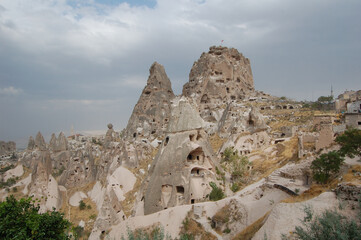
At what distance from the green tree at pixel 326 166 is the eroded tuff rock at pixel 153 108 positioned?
2890 centimetres

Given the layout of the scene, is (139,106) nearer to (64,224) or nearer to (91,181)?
(91,181)

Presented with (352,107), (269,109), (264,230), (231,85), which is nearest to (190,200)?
(264,230)

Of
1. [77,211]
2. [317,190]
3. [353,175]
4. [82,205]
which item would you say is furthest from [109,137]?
[353,175]

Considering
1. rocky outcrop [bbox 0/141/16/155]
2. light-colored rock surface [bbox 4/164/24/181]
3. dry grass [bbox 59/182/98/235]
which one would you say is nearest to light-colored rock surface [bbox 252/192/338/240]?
dry grass [bbox 59/182/98/235]

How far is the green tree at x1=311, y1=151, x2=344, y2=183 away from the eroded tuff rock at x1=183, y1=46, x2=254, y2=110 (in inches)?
1450

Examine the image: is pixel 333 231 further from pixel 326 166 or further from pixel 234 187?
pixel 234 187

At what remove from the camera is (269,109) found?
45938 mm

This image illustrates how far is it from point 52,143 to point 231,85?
33.8 meters

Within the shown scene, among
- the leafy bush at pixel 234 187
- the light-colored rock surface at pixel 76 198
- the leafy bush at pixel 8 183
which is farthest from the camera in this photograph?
the leafy bush at pixel 8 183

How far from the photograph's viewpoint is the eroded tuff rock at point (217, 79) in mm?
51469

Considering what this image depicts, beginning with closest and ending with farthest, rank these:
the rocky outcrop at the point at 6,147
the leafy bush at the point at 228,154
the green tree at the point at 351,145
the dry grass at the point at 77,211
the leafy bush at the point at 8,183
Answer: the green tree at the point at 351,145
the dry grass at the point at 77,211
the leafy bush at the point at 228,154
the leafy bush at the point at 8,183
the rocky outcrop at the point at 6,147

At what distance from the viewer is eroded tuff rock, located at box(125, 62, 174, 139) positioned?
40.1 m

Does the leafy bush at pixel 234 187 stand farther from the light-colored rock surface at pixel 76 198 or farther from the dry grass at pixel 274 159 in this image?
the light-colored rock surface at pixel 76 198

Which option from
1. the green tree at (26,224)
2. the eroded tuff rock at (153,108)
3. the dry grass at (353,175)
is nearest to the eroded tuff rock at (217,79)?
the eroded tuff rock at (153,108)
